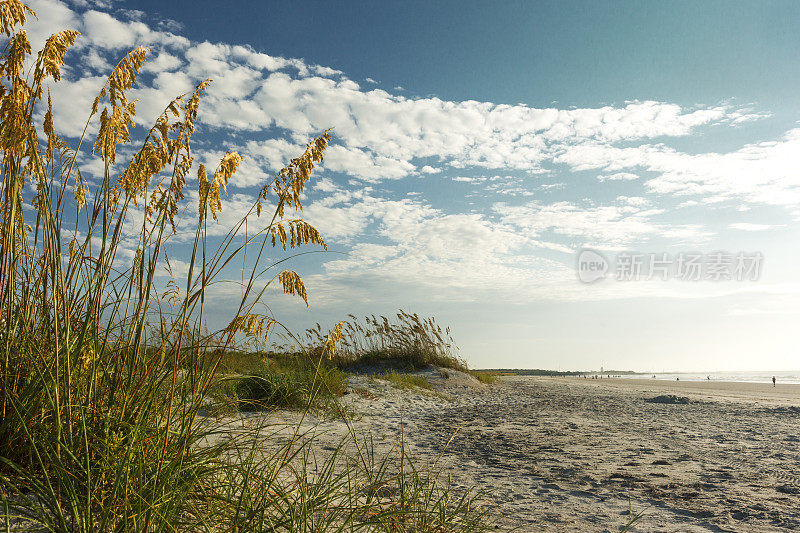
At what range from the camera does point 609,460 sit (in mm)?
3875

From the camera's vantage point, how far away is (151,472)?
1830 mm

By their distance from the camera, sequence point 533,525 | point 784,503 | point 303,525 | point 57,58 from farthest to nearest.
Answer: point 784,503, point 533,525, point 57,58, point 303,525

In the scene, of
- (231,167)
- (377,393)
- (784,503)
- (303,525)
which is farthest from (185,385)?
(377,393)

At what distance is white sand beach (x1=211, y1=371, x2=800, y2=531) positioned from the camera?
8.64ft

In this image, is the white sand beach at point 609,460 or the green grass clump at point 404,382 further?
the green grass clump at point 404,382

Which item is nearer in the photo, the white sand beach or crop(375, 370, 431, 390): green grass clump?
the white sand beach

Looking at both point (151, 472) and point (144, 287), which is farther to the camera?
point (144, 287)

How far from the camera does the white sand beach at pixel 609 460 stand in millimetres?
2633

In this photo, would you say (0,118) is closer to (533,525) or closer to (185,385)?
(185,385)

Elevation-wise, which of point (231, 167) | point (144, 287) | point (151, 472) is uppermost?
point (231, 167)

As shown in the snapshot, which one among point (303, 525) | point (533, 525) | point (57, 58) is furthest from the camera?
point (533, 525)

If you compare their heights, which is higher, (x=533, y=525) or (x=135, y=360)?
(x=135, y=360)

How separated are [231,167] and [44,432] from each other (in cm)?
128

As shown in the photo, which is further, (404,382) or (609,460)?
(404,382)
